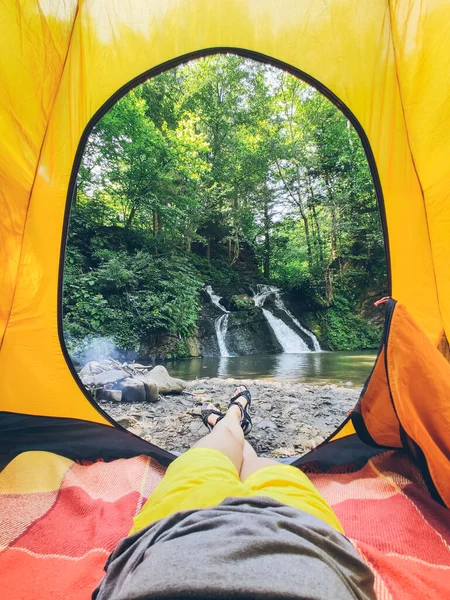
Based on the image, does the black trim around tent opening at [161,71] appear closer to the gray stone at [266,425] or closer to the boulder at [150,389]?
the gray stone at [266,425]

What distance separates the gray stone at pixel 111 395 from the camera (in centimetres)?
289

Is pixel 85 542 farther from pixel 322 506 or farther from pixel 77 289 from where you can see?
pixel 77 289

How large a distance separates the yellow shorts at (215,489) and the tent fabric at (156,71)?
742 millimetres

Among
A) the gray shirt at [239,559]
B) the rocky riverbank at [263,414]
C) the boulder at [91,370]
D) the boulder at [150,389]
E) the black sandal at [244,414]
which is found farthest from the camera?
the boulder at [91,370]

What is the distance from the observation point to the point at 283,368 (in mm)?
5117

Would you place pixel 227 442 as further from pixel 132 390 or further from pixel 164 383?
pixel 164 383

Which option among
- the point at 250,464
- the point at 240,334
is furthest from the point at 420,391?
the point at 240,334

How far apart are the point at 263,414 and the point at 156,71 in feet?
7.34

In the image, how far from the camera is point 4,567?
0.68 m

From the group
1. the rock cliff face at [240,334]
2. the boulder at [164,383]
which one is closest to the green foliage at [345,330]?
the rock cliff face at [240,334]

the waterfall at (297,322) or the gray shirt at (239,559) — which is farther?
the waterfall at (297,322)

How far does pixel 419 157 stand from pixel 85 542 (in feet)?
4.79

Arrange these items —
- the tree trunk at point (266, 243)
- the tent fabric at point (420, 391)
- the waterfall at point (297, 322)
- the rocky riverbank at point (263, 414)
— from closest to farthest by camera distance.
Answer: the tent fabric at point (420, 391) → the rocky riverbank at point (263, 414) → the waterfall at point (297, 322) → the tree trunk at point (266, 243)

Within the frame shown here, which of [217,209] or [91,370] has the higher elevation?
[217,209]
